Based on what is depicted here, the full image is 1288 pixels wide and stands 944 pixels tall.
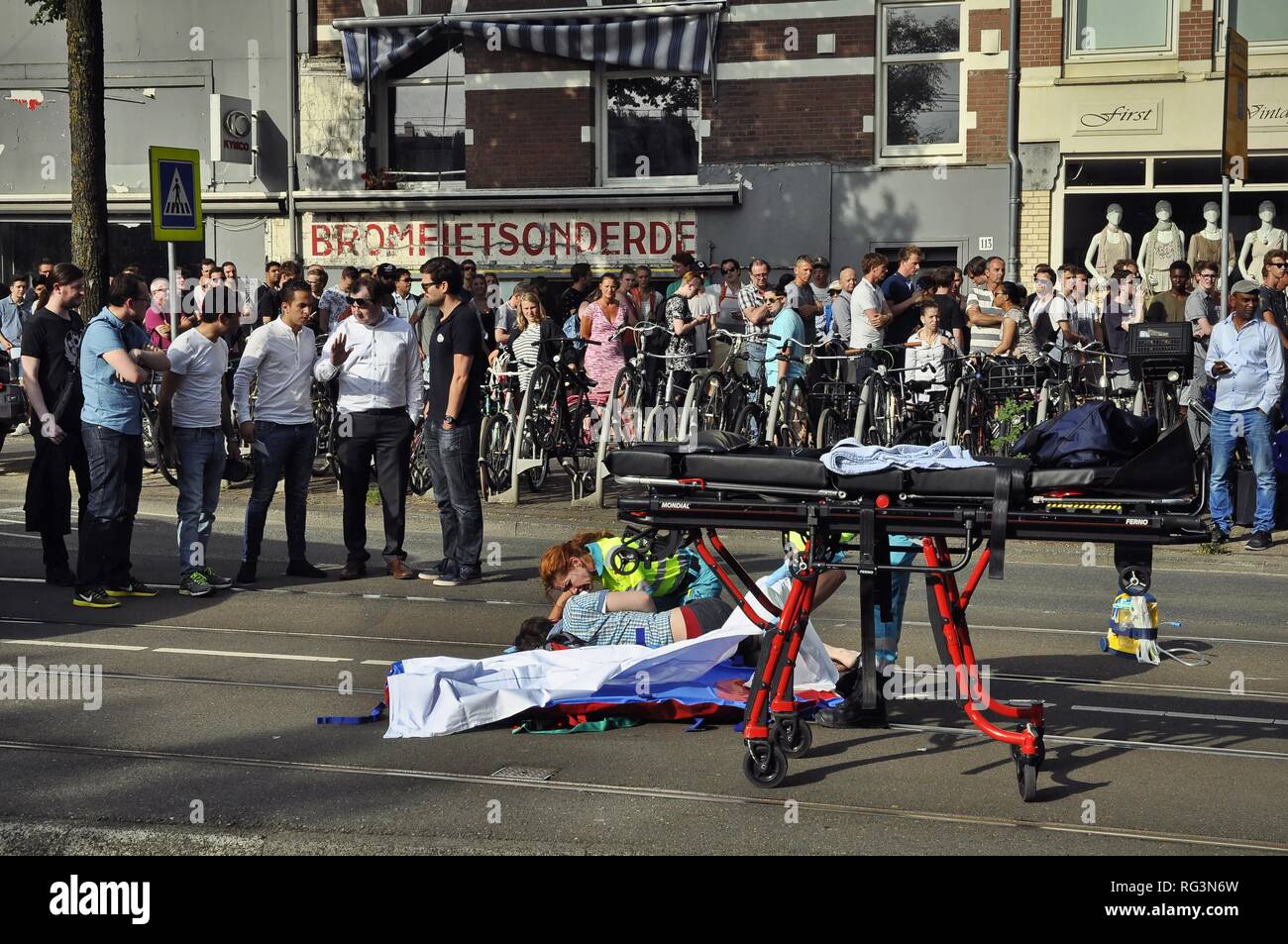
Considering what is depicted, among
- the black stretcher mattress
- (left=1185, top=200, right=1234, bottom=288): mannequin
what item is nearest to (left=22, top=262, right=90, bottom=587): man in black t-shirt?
the black stretcher mattress

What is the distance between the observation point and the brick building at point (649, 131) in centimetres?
2180

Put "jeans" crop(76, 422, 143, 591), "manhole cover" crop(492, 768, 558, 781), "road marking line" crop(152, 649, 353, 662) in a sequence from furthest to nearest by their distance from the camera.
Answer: "jeans" crop(76, 422, 143, 591)
"road marking line" crop(152, 649, 353, 662)
"manhole cover" crop(492, 768, 558, 781)

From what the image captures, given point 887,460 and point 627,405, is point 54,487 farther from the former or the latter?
point 887,460

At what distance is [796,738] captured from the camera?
6641mm

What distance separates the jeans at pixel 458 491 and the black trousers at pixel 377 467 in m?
0.28

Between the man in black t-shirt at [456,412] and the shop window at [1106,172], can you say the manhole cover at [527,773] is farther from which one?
the shop window at [1106,172]

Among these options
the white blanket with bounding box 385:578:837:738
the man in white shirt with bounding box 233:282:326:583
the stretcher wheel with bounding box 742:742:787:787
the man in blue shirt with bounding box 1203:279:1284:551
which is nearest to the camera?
the stretcher wheel with bounding box 742:742:787:787

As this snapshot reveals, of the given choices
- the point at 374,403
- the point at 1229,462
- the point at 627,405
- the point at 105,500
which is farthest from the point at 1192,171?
the point at 105,500

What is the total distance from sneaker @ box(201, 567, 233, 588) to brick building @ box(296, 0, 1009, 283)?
42.6ft

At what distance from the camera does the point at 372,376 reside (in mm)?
10898

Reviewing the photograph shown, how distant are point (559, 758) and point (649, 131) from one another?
17744 mm

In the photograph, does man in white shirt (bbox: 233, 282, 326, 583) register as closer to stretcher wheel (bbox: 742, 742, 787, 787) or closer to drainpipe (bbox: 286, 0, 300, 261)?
stretcher wheel (bbox: 742, 742, 787, 787)

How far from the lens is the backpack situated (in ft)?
19.0

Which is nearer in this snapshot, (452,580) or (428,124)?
(452,580)
